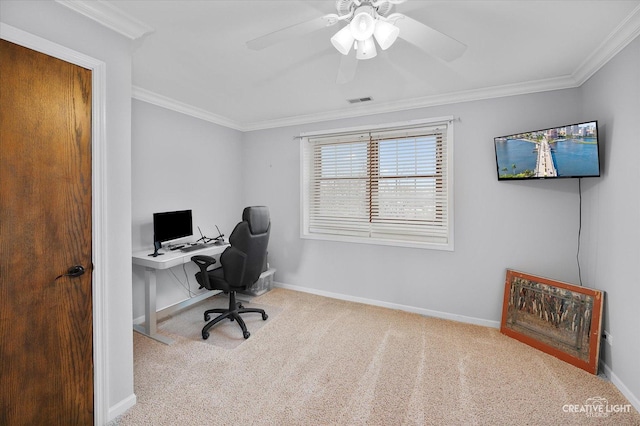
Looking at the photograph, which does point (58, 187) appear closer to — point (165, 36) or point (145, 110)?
point (165, 36)

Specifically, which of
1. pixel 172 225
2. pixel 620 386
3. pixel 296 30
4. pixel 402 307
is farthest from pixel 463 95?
pixel 172 225

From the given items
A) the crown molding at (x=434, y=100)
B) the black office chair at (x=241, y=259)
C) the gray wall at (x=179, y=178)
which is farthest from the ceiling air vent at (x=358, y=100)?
the gray wall at (x=179, y=178)

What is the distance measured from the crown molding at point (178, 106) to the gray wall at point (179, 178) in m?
0.06

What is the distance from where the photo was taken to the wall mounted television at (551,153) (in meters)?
2.17

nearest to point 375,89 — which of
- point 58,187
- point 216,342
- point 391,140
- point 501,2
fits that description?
point 391,140

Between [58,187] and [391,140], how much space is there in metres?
3.06

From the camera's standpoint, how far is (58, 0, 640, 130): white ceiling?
63.8 inches

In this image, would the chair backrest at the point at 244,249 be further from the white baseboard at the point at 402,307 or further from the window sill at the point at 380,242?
the white baseboard at the point at 402,307

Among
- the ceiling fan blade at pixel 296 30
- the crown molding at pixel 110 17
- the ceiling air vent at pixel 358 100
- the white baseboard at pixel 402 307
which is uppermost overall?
the ceiling air vent at pixel 358 100

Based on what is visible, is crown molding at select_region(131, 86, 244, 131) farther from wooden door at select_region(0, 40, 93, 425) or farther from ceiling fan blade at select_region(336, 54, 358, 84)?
ceiling fan blade at select_region(336, 54, 358, 84)

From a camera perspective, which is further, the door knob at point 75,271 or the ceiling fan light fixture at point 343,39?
the door knob at point 75,271

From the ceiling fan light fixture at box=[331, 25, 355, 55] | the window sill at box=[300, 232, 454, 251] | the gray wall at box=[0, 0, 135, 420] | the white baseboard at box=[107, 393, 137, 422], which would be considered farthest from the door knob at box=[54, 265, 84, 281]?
the window sill at box=[300, 232, 454, 251]

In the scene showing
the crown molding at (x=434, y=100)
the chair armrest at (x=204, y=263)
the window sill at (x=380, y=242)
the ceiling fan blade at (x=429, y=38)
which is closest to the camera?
the ceiling fan blade at (x=429, y=38)

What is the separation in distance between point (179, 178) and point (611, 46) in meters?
4.11
